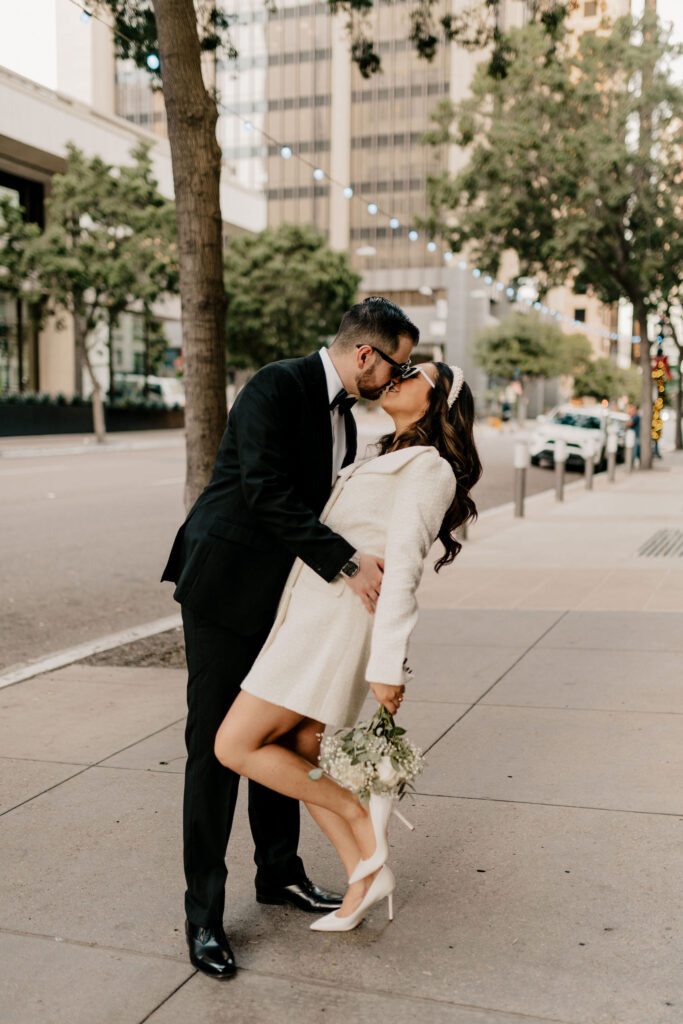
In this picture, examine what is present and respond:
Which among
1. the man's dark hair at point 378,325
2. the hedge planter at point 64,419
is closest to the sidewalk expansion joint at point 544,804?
the man's dark hair at point 378,325

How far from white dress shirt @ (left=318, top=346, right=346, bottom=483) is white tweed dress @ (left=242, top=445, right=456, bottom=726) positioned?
19 cm

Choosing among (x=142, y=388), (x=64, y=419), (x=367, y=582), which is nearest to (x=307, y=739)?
(x=367, y=582)

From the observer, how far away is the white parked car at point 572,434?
87.8 ft

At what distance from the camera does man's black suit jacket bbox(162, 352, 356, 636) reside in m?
2.96

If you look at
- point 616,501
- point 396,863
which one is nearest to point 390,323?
point 396,863

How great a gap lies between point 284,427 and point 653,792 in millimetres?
2253

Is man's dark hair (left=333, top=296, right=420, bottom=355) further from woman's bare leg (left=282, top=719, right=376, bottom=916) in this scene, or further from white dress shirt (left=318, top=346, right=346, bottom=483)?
woman's bare leg (left=282, top=719, right=376, bottom=916)

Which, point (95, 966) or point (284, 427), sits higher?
point (284, 427)

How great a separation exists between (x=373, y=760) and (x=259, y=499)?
0.76 m

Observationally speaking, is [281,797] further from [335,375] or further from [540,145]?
[540,145]

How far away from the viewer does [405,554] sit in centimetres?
285

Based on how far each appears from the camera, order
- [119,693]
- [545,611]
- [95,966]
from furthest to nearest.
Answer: [545,611] < [119,693] < [95,966]

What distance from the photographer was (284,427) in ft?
10.0

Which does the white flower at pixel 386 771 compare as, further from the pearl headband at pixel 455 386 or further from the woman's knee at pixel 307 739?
the pearl headband at pixel 455 386
